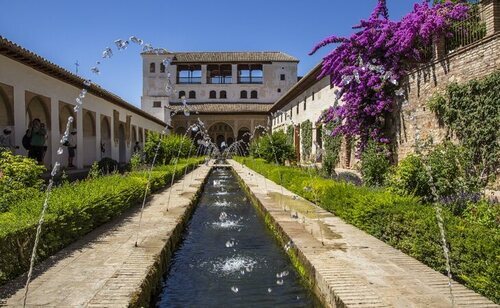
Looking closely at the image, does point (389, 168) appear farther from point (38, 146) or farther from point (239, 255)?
point (38, 146)

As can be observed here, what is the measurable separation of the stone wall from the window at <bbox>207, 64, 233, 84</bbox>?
38060mm

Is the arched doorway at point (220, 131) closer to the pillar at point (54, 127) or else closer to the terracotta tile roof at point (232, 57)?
the terracotta tile roof at point (232, 57)

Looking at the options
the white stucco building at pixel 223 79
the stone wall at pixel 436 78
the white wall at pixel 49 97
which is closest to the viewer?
the stone wall at pixel 436 78

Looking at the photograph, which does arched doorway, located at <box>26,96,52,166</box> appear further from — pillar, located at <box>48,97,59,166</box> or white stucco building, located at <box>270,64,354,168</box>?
white stucco building, located at <box>270,64,354,168</box>

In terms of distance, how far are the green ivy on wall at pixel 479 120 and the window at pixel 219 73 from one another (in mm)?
41034

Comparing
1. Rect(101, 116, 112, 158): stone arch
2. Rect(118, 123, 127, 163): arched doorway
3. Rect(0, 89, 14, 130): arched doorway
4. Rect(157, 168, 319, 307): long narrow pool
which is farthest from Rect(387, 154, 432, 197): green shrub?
Rect(118, 123, 127, 163): arched doorway

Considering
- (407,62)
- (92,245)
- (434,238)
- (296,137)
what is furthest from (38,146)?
(296,137)

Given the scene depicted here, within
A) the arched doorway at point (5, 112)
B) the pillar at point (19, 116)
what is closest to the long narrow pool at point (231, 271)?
the pillar at point (19, 116)

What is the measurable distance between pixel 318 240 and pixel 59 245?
3.10m

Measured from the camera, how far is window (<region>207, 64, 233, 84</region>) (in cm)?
4931

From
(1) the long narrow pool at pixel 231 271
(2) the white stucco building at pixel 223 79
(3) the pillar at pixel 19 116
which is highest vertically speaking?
(2) the white stucco building at pixel 223 79

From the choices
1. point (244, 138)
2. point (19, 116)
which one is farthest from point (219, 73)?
point (19, 116)

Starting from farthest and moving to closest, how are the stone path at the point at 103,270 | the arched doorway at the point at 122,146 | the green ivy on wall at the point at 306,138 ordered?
1. the arched doorway at the point at 122,146
2. the green ivy on wall at the point at 306,138
3. the stone path at the point at 103,270

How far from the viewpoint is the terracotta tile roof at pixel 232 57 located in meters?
48.0
